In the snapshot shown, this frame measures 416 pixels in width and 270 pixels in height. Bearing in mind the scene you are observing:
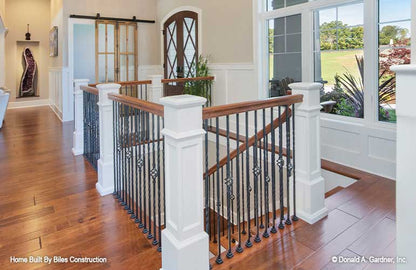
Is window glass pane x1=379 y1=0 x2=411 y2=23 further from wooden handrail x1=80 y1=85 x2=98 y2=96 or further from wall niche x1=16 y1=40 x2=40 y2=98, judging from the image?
wall niche x1=16 y1=40 x2=40 y2=98

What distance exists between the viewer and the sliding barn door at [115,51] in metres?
6.88

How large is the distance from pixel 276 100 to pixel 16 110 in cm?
851

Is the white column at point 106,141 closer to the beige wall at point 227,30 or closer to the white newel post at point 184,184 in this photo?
the white newel post at point 184,184

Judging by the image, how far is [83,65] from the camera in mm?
6773

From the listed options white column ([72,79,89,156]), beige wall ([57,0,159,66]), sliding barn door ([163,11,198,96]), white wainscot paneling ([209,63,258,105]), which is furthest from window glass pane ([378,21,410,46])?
beige wall ([57,0,159,66])

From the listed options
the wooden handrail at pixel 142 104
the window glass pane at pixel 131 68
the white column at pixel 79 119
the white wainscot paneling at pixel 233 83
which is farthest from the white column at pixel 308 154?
the window glass pane at pixel 131 68

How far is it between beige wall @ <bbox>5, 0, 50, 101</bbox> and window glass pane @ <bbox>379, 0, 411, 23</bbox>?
895 cm

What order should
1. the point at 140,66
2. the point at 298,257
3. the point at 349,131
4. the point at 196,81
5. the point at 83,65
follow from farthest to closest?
the point at 140,66
the point at 83,65
the point at 196,81
the point at 349,131
the point at 298,257

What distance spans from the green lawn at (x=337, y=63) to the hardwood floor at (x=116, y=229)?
3.87ft

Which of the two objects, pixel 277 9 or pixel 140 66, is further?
pixel 140 66

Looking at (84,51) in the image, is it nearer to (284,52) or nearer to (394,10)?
(284,52)

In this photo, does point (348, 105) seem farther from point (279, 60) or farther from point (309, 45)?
point (279, 60)

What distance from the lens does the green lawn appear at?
343 cm

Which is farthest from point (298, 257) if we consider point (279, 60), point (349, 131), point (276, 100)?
point (279, 60)
